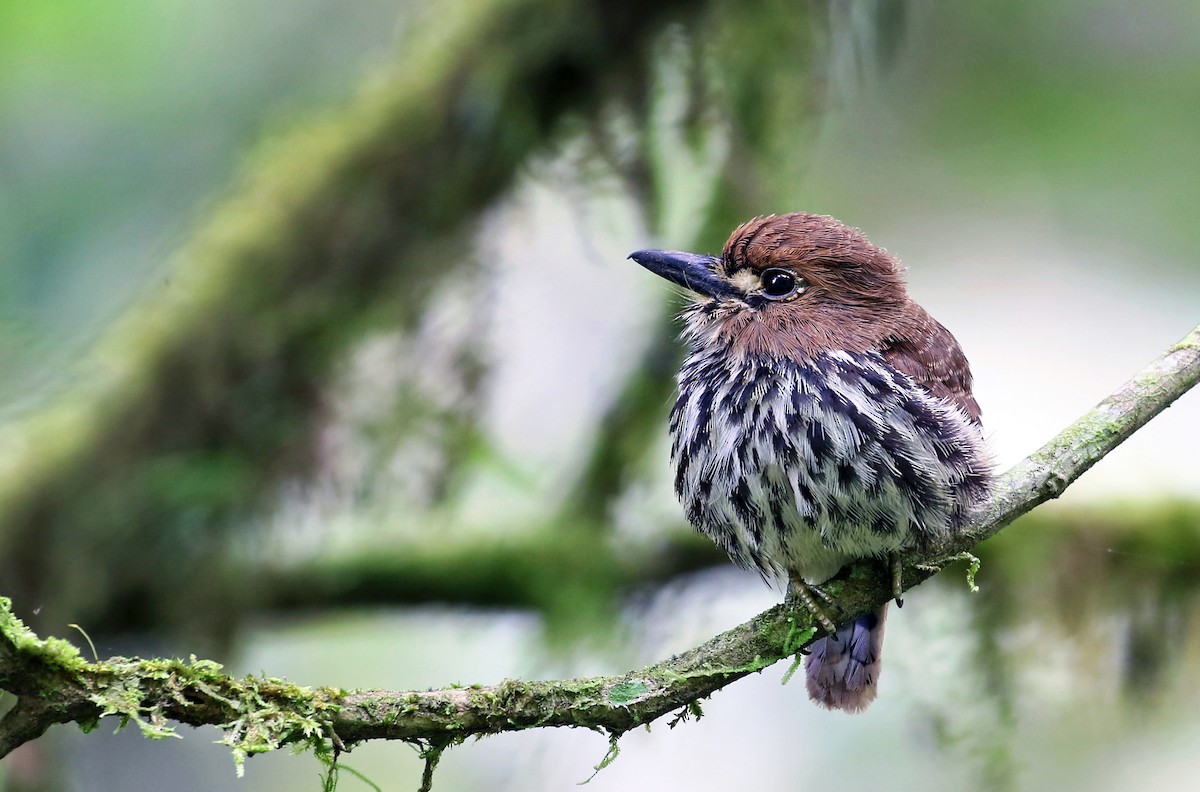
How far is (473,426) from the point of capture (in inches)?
157

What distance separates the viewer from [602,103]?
3.67 metres

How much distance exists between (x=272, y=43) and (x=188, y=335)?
1.55 metres

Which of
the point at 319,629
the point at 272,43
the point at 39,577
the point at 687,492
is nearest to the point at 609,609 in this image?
the point at 319,629

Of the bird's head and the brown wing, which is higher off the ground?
the bird's head

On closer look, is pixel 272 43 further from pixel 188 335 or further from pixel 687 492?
pixel 687 492

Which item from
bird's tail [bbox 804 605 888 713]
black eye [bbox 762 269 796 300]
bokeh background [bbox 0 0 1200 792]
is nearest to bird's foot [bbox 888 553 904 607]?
bird's tail [bbox 804 605 888 713]

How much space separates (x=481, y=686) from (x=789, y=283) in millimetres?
1244

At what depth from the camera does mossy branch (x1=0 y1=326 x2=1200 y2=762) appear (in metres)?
1.64

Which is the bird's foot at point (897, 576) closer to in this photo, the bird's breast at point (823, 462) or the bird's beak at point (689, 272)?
the bird's breast at point (823, 462)

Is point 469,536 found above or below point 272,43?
below

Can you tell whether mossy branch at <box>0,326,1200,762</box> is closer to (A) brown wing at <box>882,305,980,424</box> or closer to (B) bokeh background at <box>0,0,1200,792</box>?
(A) brown wing at <box>882,305,980,424</box>

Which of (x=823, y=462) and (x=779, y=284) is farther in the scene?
(x=779, y=284)

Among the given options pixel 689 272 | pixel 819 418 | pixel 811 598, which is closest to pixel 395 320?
pixel 689 272

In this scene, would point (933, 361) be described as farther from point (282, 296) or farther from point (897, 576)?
point (282, 296)
